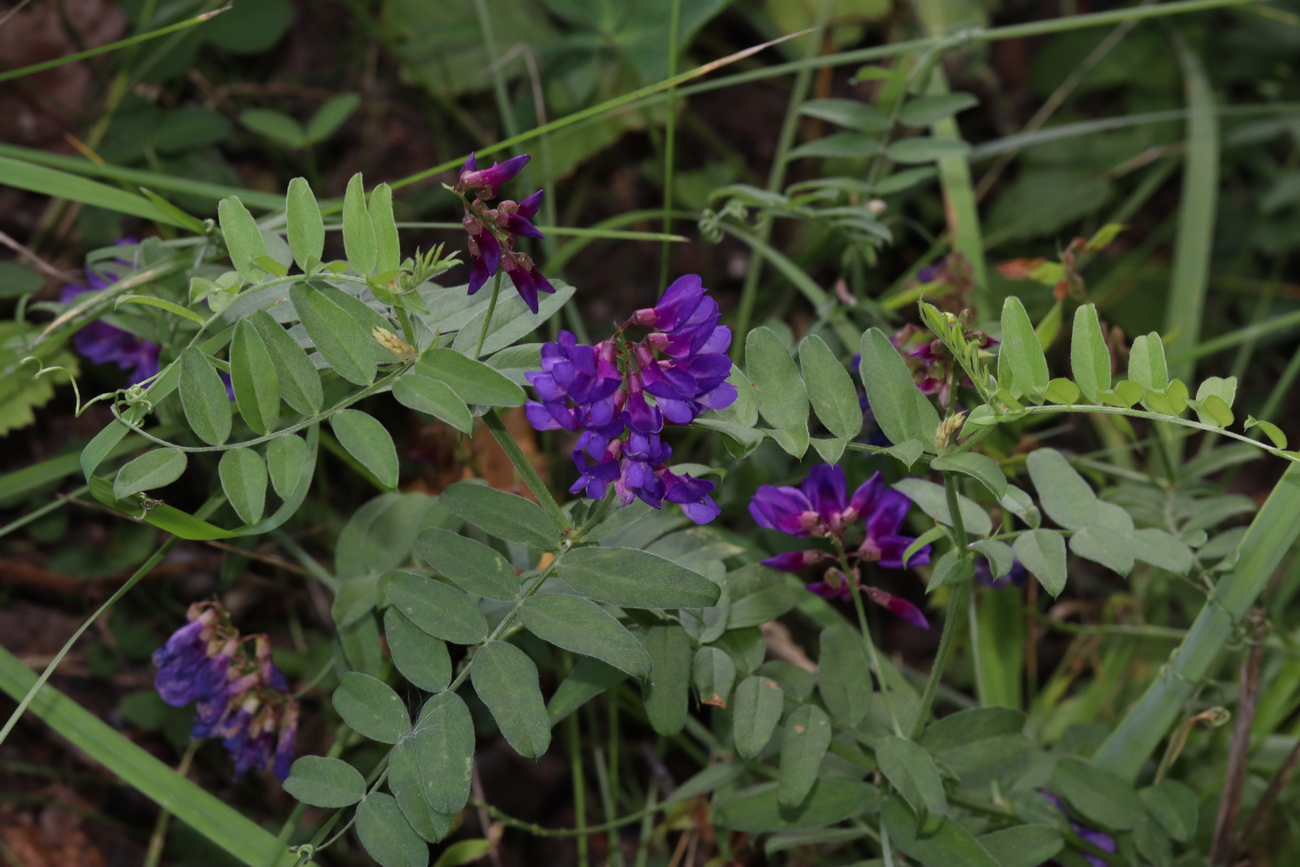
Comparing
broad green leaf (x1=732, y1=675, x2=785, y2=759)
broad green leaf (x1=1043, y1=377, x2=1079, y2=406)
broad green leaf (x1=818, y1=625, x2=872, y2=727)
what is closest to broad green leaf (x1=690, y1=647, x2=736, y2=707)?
broad green leaf (x1=732, y1=675, x2=785, y2=759)

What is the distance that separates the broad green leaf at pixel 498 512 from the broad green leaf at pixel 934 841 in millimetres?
527

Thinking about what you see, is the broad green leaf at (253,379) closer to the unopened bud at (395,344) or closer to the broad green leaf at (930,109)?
the unopened bud at (395,344)

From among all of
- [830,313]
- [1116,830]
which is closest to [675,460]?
[830,313]

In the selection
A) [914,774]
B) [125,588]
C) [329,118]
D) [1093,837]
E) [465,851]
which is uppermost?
[329,118]

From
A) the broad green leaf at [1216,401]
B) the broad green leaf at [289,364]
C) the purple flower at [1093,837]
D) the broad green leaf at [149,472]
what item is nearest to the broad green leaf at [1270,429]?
the broad green leaf at [1216,401]

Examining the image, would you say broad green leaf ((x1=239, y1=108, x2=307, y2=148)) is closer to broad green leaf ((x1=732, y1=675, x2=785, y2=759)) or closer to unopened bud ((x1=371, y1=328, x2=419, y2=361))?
unopened bud ((x1=371, y1=328, x2=419, y2=361))

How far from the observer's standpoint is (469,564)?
105 centimetres

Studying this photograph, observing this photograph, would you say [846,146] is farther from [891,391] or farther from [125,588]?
[125,588]

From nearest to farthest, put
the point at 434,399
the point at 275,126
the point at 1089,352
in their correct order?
the point at 434,399 → the point at 1089,352 → the point at 275,126

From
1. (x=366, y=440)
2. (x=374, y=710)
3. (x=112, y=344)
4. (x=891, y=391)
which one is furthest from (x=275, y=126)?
(x=891, y=391)

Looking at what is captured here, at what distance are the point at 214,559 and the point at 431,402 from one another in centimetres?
102

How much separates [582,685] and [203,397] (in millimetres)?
494

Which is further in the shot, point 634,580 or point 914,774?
point 914,774

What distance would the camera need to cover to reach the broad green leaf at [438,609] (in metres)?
1.04
